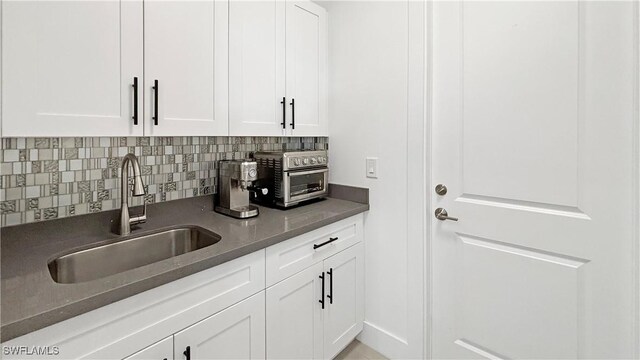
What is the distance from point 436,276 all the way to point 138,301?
1435mm

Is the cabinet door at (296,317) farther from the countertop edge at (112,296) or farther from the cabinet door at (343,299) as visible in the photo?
the countertop edge at (112,296)

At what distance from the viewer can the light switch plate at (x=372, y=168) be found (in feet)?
6.27

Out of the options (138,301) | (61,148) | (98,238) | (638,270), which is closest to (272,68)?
(61,148)

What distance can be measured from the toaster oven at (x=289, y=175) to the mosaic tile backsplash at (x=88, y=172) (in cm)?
29

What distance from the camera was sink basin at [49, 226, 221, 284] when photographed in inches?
44.3

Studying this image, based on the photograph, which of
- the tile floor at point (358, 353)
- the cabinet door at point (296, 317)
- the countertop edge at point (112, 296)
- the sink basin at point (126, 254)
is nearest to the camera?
the countertop edge at point (112, 296)

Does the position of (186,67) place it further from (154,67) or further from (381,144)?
(381,144)

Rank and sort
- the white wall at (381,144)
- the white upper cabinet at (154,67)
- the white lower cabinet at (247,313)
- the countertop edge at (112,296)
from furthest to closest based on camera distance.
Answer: the white wall at (381,144) → the white upper cabinet at (154,67) → the white lower cabinet at (247,313) → the countertop edge at (112,296)

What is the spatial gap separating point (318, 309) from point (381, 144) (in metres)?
1.00

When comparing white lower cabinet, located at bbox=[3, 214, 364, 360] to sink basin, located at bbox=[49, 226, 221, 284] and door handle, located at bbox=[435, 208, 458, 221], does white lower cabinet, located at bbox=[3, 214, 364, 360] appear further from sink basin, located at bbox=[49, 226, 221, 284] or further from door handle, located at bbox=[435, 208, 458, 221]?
door handle, located at bbox=[435, 208, 458, 221]

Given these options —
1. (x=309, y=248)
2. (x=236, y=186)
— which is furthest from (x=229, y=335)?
(x=236, y=186)

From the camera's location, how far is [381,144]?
6.17 feet

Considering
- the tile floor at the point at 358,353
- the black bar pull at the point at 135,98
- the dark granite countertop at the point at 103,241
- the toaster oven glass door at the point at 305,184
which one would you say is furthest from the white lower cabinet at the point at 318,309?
the black bar pull at the point at 135,98

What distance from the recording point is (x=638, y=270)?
1.17 meters
